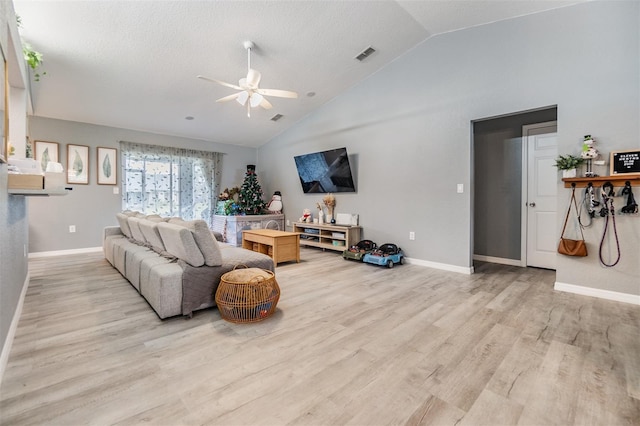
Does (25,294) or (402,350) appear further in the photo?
(25,294)

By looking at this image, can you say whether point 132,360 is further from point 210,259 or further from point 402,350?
point 402,350

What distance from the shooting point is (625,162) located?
110 inches

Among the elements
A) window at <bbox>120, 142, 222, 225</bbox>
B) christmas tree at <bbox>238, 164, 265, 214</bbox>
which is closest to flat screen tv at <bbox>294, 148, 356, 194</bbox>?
christmas tree at <bbox>238, 164, 265, 214</bbox>

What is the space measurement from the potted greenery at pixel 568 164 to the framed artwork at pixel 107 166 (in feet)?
23.6

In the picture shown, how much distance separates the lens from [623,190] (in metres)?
2.84

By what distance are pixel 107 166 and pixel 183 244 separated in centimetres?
455

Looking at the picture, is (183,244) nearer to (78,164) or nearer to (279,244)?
(279,244)

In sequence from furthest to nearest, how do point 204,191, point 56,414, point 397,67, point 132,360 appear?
point 204,191 → point 397,67 → point 132,360 → point 56,414

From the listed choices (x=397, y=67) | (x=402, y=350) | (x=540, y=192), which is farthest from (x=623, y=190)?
(x=397, y=67)

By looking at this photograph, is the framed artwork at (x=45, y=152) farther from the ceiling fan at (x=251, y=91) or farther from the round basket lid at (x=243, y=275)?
the round basket lid at (x=243, y=275)

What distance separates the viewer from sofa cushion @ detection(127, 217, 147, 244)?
3.45m

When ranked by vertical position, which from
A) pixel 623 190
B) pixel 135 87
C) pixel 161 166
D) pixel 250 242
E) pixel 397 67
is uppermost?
pixel 397 67

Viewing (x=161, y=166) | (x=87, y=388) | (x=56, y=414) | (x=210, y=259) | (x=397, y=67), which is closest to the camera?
(x=56, y=414)

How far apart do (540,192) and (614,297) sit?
1727 millimetres
